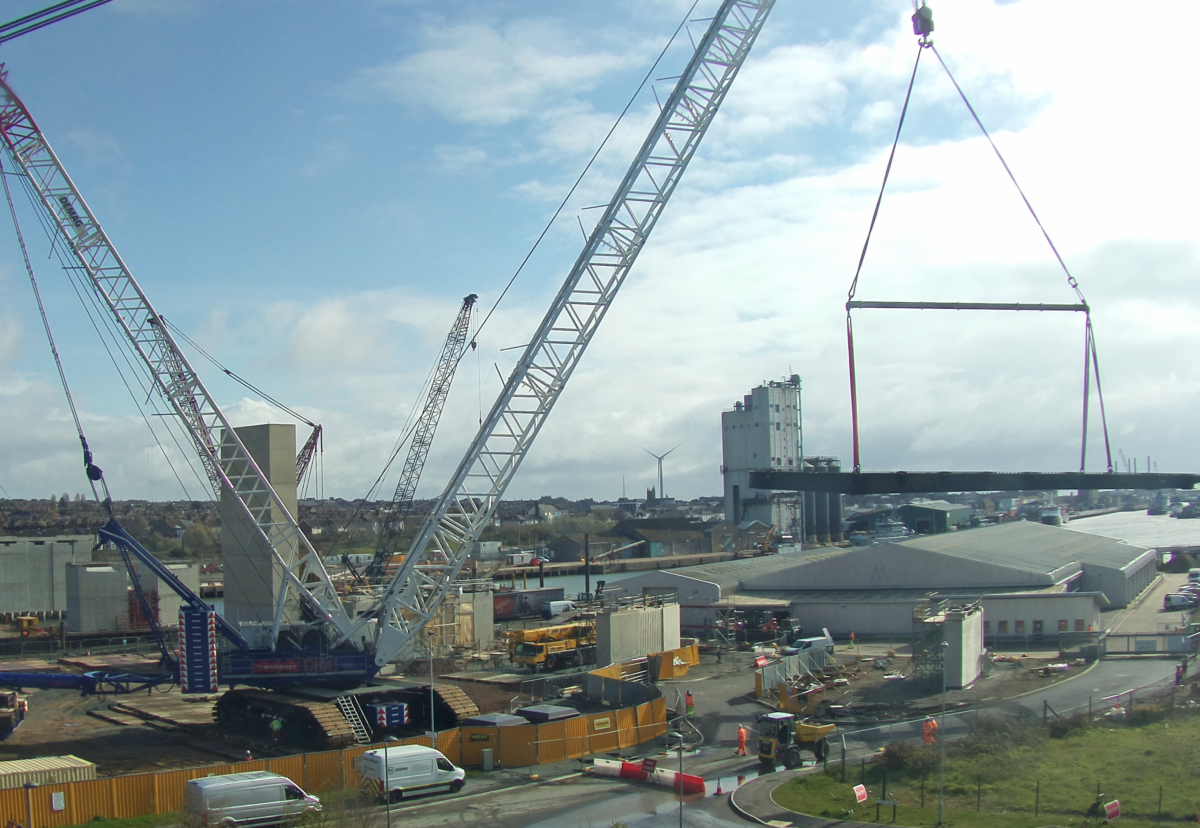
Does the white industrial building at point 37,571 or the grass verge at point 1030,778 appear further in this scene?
the white industrial building at point 37,571

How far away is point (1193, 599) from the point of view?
50875 mm

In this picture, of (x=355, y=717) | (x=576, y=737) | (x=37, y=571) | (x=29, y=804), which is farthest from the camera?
(x=37, y=571)

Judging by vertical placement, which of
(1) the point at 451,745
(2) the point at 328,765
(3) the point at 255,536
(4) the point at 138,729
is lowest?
(4) the point at 138,729

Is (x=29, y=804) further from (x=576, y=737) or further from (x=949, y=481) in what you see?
(x=949, y=481)

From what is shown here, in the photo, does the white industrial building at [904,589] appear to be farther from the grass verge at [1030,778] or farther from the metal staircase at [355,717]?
the metal staircase at [355,717]

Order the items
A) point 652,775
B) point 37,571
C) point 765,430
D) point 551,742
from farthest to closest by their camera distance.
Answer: point 765,430 < point 37,571 < point 551,742 < point 652,775

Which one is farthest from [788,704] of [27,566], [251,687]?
[27,566]

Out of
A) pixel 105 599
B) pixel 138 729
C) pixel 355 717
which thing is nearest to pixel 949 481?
pixel 355 717

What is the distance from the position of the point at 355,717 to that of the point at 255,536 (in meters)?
14.4

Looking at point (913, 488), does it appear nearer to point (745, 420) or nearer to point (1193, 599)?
point (1193, 599)

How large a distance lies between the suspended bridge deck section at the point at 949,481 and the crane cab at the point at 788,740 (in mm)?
5642

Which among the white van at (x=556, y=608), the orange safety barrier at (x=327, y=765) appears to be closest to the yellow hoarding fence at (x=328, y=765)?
the orange safety barrier at (x=327, y=765)

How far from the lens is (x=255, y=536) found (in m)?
37.0

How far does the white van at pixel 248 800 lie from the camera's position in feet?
54.5
